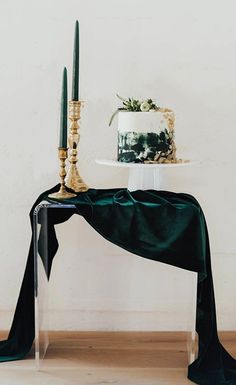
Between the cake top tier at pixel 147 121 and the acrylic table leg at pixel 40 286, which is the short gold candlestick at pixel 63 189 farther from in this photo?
the cake top tier at pixel 147 121

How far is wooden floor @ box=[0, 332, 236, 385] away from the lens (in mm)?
1703

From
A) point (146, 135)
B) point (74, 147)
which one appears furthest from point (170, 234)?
point (74, 147)

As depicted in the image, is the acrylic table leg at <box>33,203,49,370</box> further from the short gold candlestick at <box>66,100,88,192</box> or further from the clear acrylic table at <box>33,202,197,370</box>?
the short gold candlestick at <box>66,100,88,192</box>

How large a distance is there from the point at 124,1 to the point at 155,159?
625 mm

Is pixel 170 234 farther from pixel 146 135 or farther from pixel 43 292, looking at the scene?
pixel 43 292

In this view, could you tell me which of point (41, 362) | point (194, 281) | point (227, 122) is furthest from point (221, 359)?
point (227, 122)

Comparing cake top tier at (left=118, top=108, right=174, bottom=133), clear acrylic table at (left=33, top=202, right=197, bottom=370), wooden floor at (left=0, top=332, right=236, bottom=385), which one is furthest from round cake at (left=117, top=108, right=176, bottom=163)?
wooden floor at (left=0, top=332, right=236, bottom=385)

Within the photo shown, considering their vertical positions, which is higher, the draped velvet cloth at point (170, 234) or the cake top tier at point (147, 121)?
the cake top tier at point (147, 121)

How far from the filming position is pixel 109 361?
1.83 metres

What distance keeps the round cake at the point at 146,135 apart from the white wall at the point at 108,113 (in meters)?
0.29

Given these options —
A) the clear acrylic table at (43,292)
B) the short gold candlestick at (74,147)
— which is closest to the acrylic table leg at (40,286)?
the clear acrylic table at (43,292)

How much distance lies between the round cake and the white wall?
11.6 inches

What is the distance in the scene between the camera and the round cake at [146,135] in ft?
5.56

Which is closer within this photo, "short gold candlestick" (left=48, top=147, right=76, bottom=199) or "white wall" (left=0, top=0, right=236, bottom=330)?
"short gold candlestick" (left=48, top=147, right=76, bottom=199)
